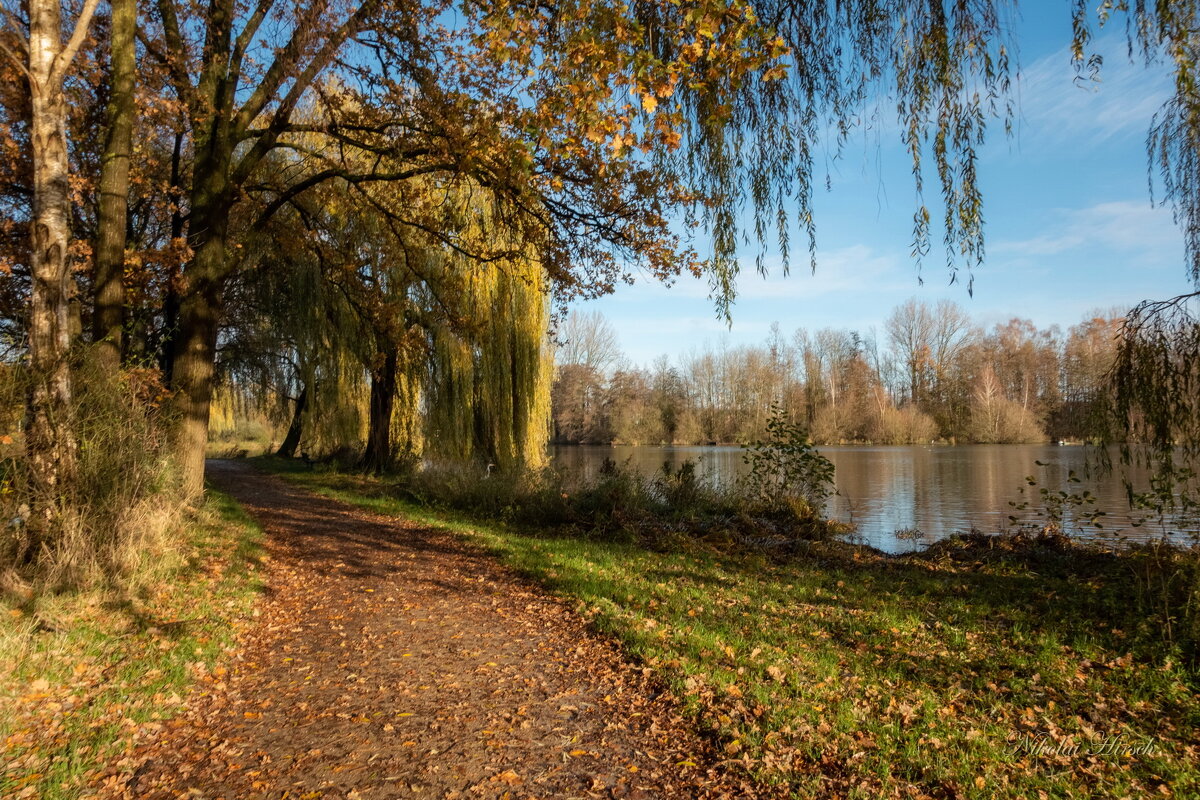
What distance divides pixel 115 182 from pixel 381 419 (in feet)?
32.2

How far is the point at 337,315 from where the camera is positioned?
16641 millimetres

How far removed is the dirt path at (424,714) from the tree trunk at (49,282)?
1963mm

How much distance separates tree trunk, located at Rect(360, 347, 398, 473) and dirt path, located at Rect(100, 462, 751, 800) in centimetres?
1069

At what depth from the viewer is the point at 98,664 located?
154 inches

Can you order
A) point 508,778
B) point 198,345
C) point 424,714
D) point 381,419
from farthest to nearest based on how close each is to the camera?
point 381,419 < point 198,345 < point 424,714 < point 508,778

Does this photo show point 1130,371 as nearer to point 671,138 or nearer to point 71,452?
point 671,138

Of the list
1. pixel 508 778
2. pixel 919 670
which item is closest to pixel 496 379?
pixel 919 670

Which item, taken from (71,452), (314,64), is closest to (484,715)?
(71,452)

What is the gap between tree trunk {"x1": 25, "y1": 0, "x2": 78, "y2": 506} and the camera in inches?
199

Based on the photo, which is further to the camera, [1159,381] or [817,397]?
[817,397]

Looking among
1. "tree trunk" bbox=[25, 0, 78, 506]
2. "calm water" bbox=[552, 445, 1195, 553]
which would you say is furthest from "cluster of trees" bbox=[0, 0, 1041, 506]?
"calm water" bbox=[552, 445, 1195, 553]

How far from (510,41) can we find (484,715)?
13.6 feet

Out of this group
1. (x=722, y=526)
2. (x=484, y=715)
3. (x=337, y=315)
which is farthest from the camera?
(x=337, y=315)

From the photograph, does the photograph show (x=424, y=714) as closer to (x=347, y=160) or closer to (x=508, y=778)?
(x=508, y=778)
